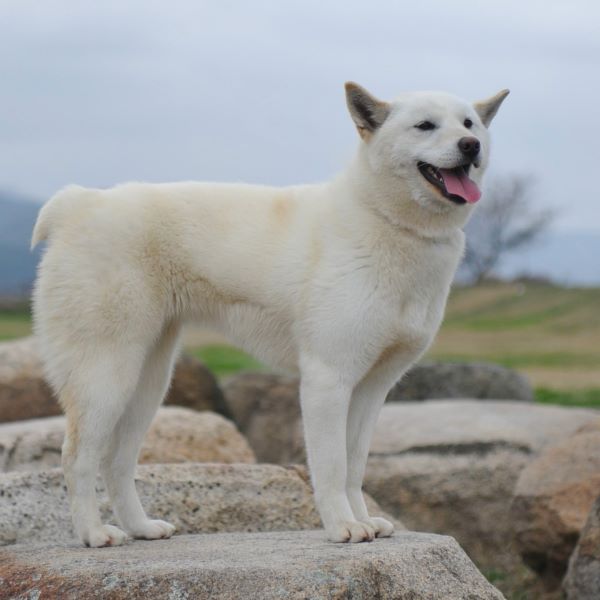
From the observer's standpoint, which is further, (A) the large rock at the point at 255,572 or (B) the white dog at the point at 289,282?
(B) the white dog at the point at 289,282

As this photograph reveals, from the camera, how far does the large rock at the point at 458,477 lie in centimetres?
910

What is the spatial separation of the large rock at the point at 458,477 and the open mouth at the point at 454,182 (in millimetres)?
4071

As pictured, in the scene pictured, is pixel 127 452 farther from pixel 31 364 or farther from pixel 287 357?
pixel 31 364

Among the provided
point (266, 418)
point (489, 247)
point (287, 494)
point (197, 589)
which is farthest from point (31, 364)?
point (489, 247)

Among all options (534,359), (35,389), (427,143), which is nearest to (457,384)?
(35,389)

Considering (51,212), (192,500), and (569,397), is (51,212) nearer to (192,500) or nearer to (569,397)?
(192,500)

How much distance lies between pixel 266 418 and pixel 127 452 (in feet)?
18.5

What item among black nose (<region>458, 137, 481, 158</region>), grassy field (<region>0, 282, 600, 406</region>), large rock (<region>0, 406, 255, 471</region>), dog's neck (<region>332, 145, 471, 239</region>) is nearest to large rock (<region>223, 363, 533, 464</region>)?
large rock (<region>0, 406, 255, 471</region>)

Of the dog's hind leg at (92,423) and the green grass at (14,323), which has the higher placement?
the dog's hind leg at (92,423)

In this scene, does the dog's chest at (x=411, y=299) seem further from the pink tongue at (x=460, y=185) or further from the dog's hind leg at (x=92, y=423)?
the dog's hind leg at (x=92, y=423)

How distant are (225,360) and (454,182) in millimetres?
19471

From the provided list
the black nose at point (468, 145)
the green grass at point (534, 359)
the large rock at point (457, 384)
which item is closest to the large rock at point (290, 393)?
the large rock at point (457, 384)

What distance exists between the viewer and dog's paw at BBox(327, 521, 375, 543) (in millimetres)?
5461

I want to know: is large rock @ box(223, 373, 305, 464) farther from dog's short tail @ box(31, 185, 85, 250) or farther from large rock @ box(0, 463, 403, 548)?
dog's short tail @ box(31, 185, 85, 250)
